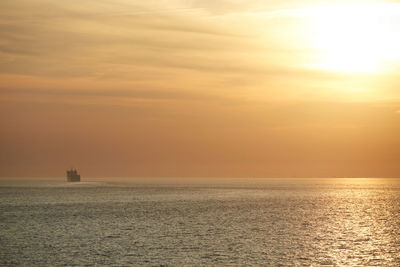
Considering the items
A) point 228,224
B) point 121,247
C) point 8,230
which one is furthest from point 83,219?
point 121,247

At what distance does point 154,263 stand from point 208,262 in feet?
18.3

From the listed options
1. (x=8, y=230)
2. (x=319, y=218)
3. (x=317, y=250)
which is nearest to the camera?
(x=317, y=250)

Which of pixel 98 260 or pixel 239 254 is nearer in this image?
pixel 98 260

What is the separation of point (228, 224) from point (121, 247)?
31609mm

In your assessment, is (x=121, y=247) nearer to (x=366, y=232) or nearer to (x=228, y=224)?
(x=228, y=224)

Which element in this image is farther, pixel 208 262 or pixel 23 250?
pixel 23 250

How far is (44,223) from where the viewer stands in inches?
3669

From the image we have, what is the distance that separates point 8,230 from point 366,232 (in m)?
57.0

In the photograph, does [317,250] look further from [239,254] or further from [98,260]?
[98,260]

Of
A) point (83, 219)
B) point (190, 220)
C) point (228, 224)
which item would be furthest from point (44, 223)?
point (228, 224)

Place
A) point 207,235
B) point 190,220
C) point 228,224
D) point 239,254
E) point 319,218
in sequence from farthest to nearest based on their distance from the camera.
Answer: point 319,218 < point 190,220 < point 228,224 < point 207,235 < point 239,254

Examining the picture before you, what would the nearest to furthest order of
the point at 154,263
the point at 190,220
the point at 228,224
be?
the point at 154,263 < the point at 228,224 < the point at 190,220

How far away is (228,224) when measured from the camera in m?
91.1

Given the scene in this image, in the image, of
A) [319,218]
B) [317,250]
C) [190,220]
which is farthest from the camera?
[319,218]
